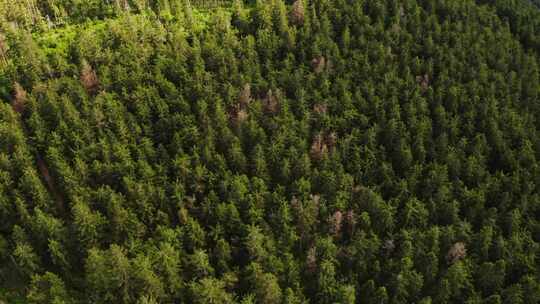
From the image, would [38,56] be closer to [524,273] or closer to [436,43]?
[436,43]

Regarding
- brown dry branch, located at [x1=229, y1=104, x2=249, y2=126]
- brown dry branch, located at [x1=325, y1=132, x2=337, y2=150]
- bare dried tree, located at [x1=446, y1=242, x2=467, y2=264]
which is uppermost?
brown dry branch, located at [x1=229, y1=104, x2=249, y2=126]

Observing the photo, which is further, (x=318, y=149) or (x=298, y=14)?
(x=298, y=14)

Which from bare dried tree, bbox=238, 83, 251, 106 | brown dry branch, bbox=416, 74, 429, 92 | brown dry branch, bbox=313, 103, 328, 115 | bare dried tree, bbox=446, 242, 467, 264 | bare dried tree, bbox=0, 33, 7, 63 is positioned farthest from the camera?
bare dried tree, bbox=0, 33, 7, 63

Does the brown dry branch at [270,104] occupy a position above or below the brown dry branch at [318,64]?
below

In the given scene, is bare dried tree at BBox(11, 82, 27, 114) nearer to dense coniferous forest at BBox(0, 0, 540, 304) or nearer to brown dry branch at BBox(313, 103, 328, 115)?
dense coniferous forest at BBox(0, 0, 540, 304)

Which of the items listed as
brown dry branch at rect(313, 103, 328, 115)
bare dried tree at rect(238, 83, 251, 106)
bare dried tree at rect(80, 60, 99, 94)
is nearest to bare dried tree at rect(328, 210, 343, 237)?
brown dry branch at rect(313, 103, 328, 115)

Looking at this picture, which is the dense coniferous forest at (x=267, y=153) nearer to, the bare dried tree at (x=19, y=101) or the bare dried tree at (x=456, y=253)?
the bare dried tree at (x=19, y=101)

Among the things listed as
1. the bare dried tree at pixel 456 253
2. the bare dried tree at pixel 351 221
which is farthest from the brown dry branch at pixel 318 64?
the bare dried tree at pixel 456 253

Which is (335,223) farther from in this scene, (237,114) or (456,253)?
(237,114)

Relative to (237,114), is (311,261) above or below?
below

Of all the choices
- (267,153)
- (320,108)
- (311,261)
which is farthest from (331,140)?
(311,261)
